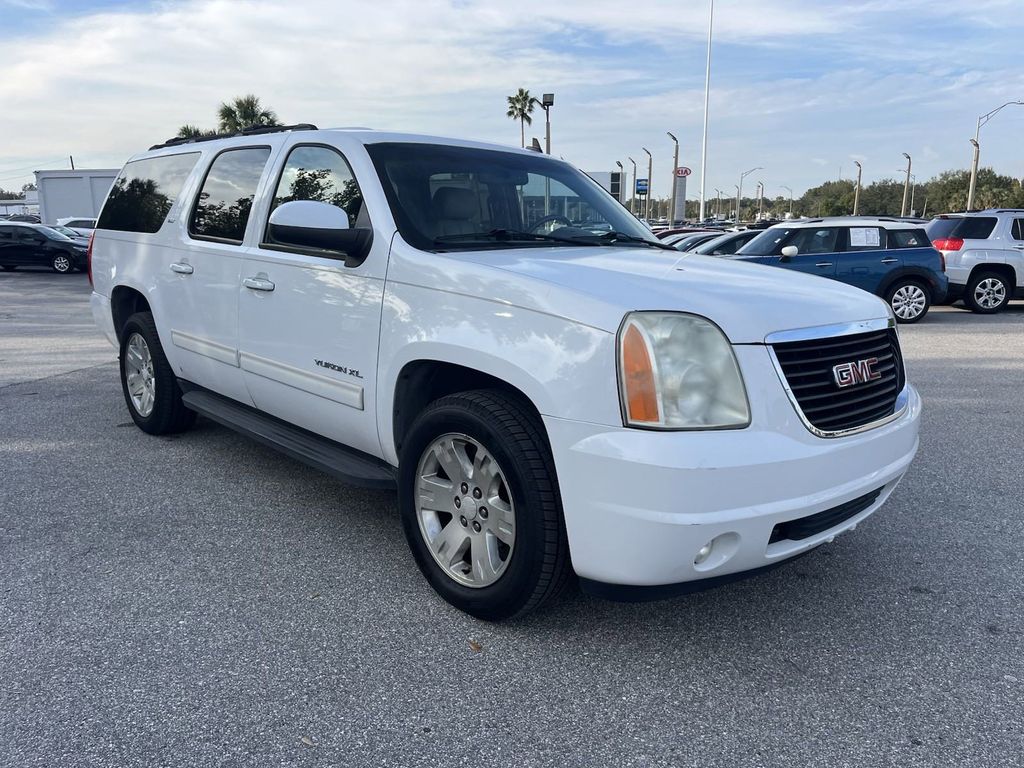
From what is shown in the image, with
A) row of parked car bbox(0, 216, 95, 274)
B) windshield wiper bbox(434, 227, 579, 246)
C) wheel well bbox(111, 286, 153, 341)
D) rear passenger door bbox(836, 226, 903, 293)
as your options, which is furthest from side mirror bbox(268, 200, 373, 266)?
row of parked car bbox(0, 216, 95, 274)

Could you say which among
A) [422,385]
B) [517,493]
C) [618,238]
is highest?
[618,238]

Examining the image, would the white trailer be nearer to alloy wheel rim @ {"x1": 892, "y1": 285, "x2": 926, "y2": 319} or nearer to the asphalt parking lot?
alloy wheel rim @ {"x1": 892, "y1": 285, "x2": 926, "y2": 319}

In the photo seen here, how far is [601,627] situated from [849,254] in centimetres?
1086

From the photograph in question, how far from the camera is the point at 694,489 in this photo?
2.41 metres

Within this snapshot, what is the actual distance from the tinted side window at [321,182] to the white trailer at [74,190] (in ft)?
104

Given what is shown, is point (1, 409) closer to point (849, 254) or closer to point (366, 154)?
point (366, 154)

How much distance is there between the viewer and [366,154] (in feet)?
12.0

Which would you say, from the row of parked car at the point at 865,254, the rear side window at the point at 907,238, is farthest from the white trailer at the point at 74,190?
the rear side window at the point at 907,238

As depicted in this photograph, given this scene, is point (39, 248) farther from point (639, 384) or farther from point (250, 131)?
point (639, 384)

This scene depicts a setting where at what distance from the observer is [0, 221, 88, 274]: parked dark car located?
79.5 feet

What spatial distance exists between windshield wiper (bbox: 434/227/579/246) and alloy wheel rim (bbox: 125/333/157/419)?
2.81m

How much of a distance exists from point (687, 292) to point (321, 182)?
6.53ft

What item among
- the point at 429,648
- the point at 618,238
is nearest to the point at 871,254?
the point at 618,238

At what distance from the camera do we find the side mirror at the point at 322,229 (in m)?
3.29
